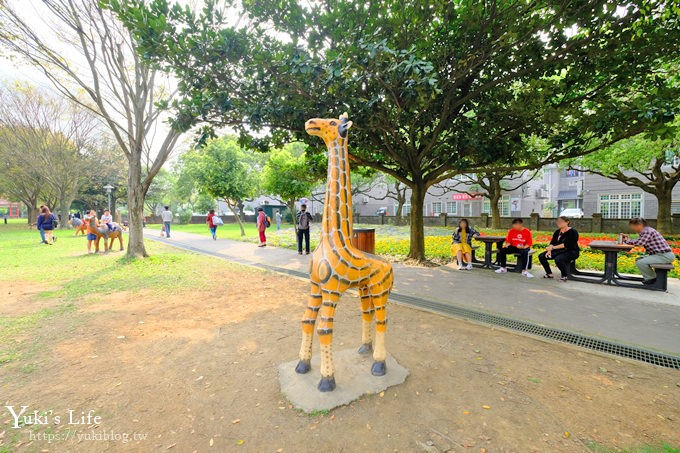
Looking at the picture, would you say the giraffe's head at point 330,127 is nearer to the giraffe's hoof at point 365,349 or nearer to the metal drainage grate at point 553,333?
the giraffe's hoof at point 365,349

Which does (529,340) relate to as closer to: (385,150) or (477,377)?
(477,377)

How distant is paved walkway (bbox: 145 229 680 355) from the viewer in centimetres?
455

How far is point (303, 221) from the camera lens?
11492 mm

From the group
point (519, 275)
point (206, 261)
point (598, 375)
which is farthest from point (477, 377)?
point (206, 261)

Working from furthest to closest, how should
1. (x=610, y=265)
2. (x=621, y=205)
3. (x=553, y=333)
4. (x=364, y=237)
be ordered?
1. (x=621, y=205)
2. (x=364, y=237)
3. (x=610, y=265)
4. (x=553, y=333)

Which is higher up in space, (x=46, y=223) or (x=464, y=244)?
(x=46, y=223)

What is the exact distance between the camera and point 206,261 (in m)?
10.8

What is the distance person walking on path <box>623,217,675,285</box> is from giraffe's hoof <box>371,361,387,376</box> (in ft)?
21.3

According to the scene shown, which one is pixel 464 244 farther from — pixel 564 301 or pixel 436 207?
pixel 436 207

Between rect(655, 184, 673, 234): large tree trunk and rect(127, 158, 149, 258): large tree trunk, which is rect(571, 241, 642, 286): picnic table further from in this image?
rect(655, 184, 673, 234): large tree trunk

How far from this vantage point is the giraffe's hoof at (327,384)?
311 centimetres

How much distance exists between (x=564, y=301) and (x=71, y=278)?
36.8 feet

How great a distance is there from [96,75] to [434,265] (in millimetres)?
11615

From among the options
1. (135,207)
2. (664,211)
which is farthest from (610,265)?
(664,211)
